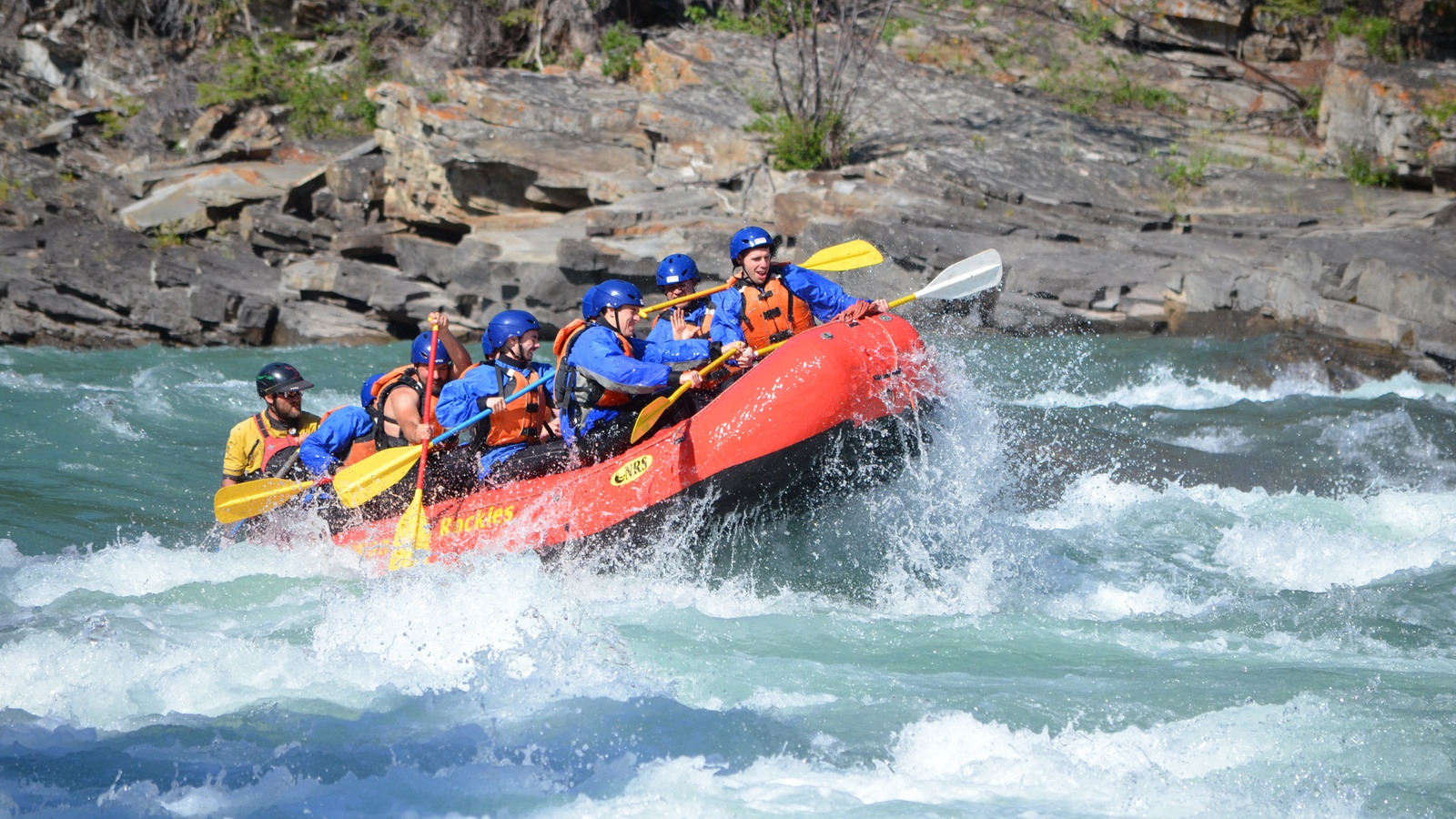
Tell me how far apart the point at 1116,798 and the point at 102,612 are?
398 centimetres

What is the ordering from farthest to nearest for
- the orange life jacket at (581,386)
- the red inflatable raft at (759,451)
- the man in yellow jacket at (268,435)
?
the man in yellow jacket at (268,435) → the orange life jacket at (581,386) → the red inflatable raft at (759,451)

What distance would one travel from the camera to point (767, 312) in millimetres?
6266

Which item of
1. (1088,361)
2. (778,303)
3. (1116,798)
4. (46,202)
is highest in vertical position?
(778,303)

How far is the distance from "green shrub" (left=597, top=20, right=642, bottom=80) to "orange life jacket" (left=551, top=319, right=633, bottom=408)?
33.9 ft

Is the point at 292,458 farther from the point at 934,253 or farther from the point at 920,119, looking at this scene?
the point at 920,119

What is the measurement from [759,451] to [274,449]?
2.83 metres

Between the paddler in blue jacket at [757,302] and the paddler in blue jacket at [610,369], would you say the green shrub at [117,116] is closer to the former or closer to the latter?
the paddler in blue jacket at [757,302]

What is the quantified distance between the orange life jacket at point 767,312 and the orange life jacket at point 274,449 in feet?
7.99

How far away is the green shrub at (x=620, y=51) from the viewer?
596 inches

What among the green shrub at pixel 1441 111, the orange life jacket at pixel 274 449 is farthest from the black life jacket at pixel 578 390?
the green shrub at pixel 1441 111

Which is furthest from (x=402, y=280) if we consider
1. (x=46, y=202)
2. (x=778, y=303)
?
(x=778, y=303)

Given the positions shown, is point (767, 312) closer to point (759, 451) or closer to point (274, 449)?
point (759, 451)

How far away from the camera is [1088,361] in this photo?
32.9ft

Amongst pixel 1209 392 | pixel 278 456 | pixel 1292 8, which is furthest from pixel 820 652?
pixel 1292 8
